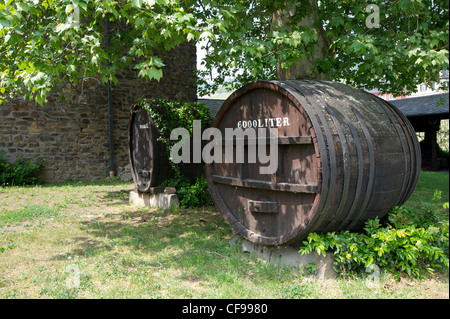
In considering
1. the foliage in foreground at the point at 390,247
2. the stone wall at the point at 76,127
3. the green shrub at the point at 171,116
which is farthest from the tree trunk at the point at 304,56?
the stone wall at the point at 76,127

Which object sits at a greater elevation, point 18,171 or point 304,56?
point 304,56

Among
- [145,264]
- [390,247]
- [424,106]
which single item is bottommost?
[145,264]

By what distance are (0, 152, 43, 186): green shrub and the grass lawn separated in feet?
11.6

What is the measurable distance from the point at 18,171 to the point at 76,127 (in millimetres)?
2061

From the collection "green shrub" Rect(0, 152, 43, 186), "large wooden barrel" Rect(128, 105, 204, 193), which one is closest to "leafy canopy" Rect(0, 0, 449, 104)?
"large wooden barrel" Rect(128, 105, 204, 193)

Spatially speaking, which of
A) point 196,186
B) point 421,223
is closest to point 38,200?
point 196,186

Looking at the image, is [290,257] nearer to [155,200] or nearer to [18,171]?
[155,200]

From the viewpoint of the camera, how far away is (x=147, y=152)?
22.4 feet

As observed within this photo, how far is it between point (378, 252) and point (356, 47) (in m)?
2.22

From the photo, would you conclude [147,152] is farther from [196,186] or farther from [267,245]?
[267,245]

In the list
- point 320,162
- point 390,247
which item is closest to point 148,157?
point 320,162

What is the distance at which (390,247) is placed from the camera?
10.7 feet

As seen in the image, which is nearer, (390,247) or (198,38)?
(390,247)

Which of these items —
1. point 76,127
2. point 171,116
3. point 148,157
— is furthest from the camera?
point 76,127
